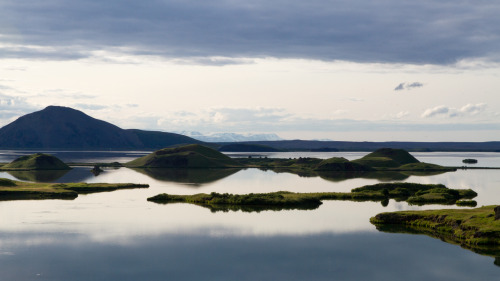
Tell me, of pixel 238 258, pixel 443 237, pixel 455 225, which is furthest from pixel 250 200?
pixel 238 258

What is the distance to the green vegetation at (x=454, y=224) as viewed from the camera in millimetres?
73375

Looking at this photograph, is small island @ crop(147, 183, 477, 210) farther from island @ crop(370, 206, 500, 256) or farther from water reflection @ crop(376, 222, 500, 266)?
water reflection @ crop(376, 222, 500, 266)

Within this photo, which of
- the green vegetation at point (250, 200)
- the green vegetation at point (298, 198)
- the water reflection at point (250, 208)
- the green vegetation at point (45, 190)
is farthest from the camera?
the green vegetation at point (45, 190)

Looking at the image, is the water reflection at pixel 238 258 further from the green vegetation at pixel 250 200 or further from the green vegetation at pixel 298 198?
the green vegetation at pixel 298 198

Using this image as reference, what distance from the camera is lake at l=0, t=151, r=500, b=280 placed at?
5953cm

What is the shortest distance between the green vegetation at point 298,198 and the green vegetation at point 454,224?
75.7 ft

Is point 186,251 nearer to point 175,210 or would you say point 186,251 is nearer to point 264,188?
point 175,210

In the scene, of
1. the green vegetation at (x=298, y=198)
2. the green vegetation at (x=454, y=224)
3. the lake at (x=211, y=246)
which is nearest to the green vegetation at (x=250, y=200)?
the green vegetation at (x=298, y=198)

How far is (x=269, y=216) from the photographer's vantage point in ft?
326

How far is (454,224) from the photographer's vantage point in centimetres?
8362

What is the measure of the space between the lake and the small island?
5589 mm

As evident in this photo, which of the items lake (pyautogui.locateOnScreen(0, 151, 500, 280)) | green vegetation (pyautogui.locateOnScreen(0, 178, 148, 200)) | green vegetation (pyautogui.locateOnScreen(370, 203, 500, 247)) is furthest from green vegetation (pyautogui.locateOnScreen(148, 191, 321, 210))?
green vegetation (pyautogui.locateOnScreen(370, 203, 500, 247))

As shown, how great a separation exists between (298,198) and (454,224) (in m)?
40.2

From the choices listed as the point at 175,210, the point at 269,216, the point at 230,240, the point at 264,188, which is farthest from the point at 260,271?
the point at 264,188
